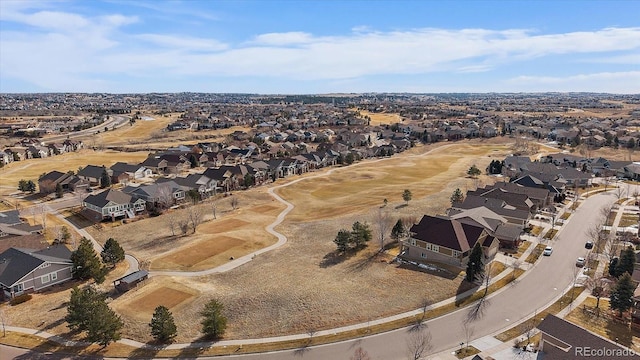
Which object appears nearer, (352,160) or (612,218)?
(612,218)

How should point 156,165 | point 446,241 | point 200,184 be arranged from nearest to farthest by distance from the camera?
point 446,241, point 200,184, point 156,165

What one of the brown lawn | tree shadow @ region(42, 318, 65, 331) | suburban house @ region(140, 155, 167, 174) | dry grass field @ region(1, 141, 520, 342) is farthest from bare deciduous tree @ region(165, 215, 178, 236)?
the brown lawn

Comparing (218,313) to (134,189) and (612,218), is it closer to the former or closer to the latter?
(134,189)

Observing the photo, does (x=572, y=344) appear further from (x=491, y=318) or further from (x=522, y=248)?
(x=522, y=248)

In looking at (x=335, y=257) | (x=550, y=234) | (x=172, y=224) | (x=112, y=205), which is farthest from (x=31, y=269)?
(x=550, y=234)

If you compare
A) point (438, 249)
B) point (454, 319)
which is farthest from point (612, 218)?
point (454, 319)

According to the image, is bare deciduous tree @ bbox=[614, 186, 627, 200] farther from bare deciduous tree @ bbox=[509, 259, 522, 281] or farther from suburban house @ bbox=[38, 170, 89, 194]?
suburban house @ bbox=[38, 170, 89, 194]
